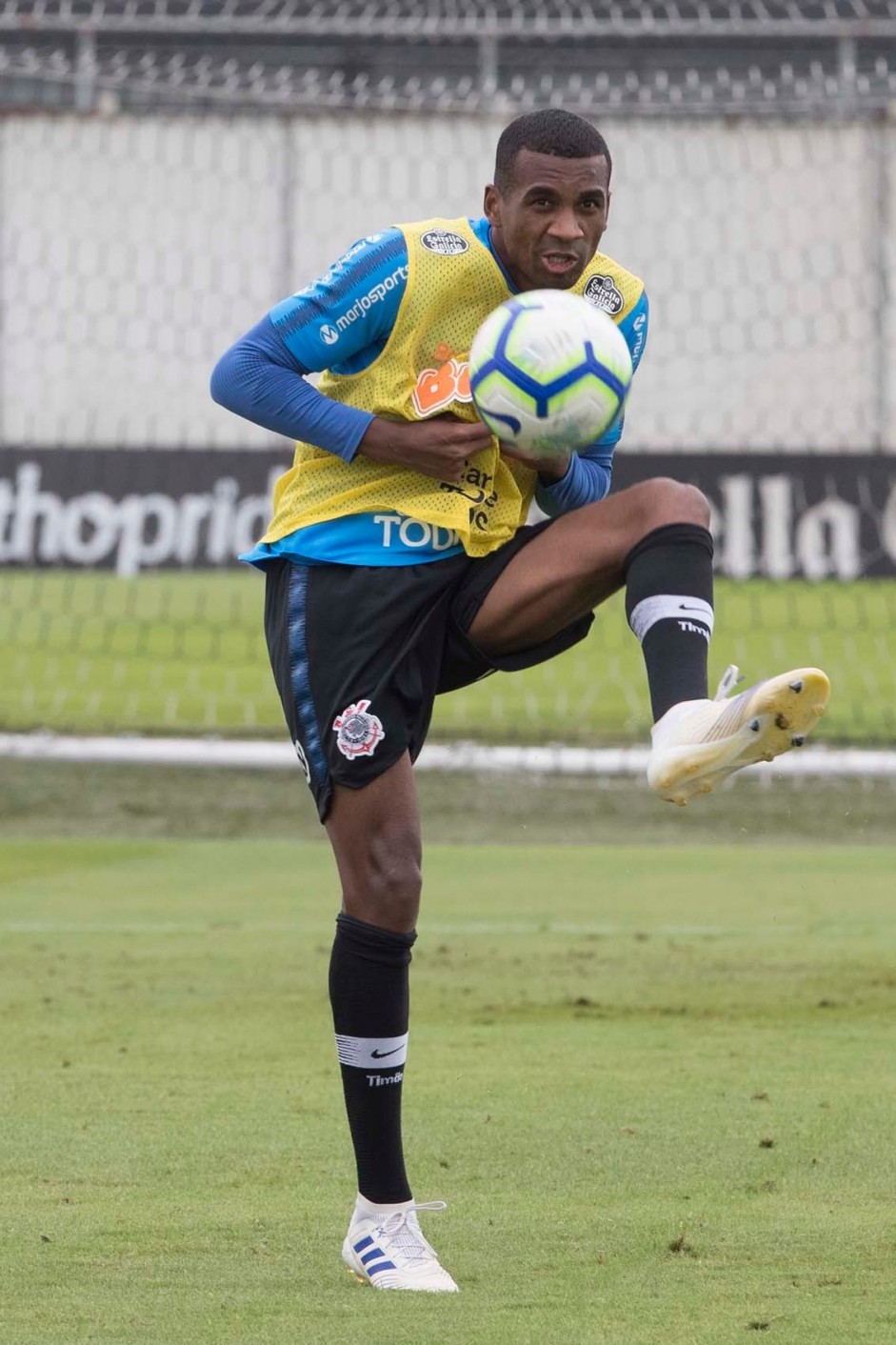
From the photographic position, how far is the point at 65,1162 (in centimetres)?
466

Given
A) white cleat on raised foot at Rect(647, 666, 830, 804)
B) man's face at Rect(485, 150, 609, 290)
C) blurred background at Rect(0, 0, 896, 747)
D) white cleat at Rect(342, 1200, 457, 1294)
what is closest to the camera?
white cleat on raised foot at Rect(647, 666, 830, 804)

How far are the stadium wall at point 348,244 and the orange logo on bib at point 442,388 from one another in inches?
407

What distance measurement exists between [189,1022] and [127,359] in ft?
32.2

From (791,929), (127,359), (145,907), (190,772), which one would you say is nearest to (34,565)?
(190,772)

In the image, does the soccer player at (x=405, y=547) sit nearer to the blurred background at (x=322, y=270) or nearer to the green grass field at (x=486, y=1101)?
the green grass field at (x=486, y=1101)

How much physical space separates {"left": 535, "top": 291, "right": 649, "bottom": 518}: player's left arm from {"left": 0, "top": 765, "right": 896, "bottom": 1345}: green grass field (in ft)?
4.96

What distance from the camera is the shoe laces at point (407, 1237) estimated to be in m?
3.76

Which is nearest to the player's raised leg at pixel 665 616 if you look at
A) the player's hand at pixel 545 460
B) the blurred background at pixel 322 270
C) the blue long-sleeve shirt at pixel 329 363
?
the player's hand at pixel 545 460

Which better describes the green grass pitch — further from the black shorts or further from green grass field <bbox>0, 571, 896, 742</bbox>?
green grass field <bbox>0, 571, 896, 742</bbox>

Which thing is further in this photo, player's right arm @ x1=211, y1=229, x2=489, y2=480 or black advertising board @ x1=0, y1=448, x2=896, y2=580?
black advertising board @ x1=0, y1=448, x2=896, y2=580

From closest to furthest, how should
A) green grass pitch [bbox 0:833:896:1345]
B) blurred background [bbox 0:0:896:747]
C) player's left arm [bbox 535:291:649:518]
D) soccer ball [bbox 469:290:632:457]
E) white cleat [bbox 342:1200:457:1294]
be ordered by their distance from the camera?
green grass pitch [bbox 0:833:896:1345] → white cleat [bbox 342:1200:457:1294] → soccer ball [bbox 469:290:632:457] → player's left arm [bbox 535:291:649:518] → blurred background [bbox 0:0:896:747]

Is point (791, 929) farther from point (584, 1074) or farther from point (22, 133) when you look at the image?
point (22, 133)

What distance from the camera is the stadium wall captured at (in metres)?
A: 14.6

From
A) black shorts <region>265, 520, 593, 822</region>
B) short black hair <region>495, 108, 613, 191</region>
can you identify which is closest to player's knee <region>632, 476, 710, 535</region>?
black shorts <region>265, 520, 593, 822</region>
